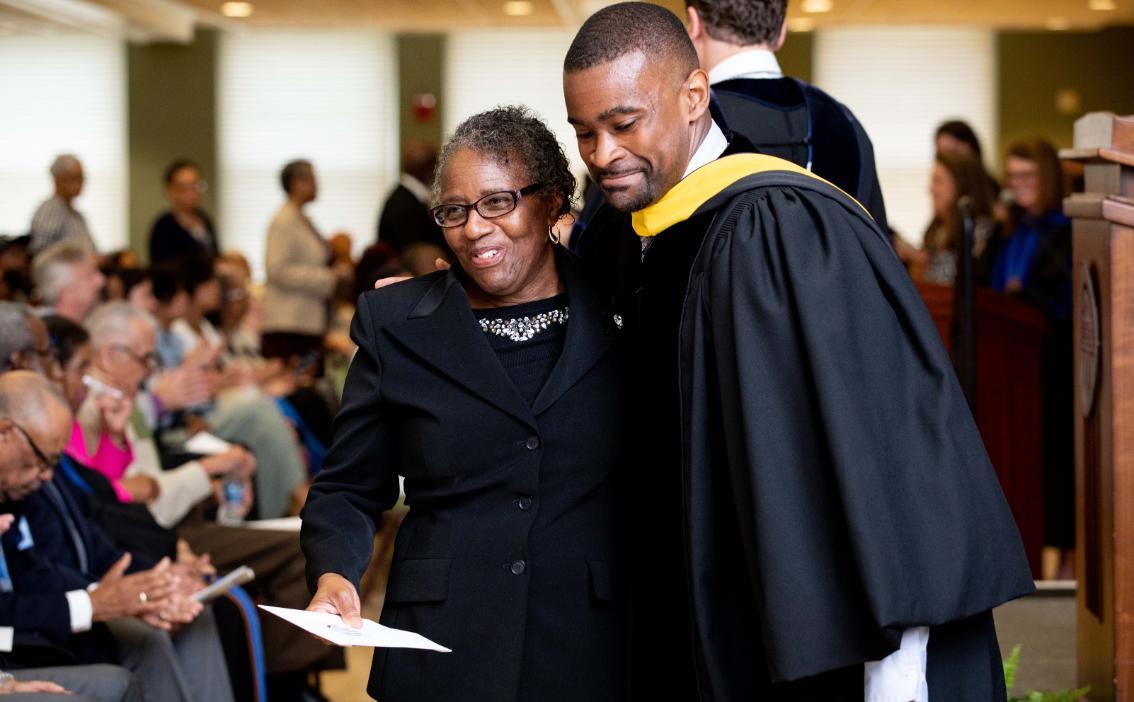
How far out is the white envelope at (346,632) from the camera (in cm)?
178

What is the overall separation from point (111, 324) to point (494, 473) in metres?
3.11

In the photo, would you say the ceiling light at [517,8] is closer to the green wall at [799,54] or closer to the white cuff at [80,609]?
Result: the green wall at [799,54]

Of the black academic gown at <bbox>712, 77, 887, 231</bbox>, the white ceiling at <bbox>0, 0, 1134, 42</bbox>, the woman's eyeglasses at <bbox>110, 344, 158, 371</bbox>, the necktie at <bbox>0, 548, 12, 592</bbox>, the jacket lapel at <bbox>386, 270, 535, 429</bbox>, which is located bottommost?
the necktie at <bbox>0, 548, 12, 592</bbox>

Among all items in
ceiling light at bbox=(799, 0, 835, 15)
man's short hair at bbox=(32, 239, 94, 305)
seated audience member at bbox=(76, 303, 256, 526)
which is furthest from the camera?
ceiling light at bbox=(799, 0, 835, 15)

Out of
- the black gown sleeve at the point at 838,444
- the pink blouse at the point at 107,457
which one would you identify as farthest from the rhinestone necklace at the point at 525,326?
the pink blouse at the point at 107,457

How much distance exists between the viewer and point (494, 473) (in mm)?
2086

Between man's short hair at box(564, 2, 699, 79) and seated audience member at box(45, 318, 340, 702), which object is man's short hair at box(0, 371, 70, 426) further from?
man's short hair at box(564, 2, 699, 79)

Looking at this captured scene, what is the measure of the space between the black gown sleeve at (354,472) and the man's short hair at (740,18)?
43.9 inches

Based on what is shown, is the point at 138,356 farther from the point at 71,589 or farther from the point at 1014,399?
the point at 1014,399

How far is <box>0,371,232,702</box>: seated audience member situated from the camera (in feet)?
10.6

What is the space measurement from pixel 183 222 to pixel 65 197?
74 cm

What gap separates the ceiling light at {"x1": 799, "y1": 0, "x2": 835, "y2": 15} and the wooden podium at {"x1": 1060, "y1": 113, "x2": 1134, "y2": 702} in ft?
33.9

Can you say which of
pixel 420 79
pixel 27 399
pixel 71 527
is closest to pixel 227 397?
pixel 71 527

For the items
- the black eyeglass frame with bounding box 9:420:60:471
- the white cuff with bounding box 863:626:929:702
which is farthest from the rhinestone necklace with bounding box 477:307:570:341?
the black eyeglass frame with bounding box 9:420:60:471
